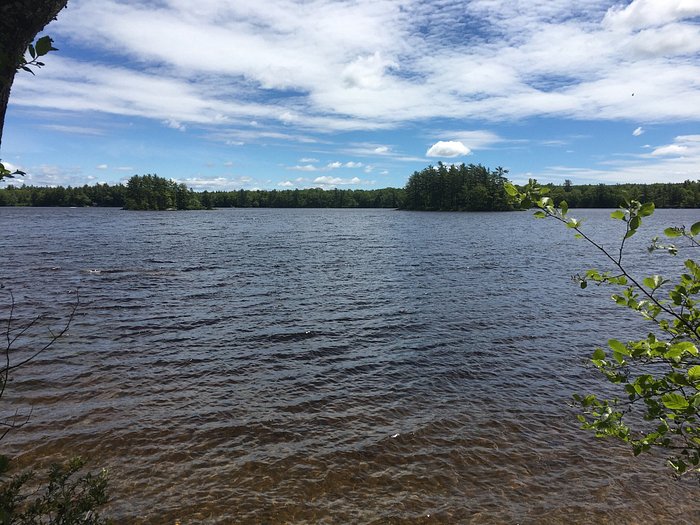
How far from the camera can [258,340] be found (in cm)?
1655

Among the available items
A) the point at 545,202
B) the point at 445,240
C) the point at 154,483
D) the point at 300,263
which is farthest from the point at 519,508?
the point at 445,240

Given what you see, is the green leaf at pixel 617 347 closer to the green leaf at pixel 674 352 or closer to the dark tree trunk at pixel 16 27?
the green leaf at pixel 674 352

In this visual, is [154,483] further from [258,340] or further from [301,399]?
[258,340]

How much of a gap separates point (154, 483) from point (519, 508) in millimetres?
6931

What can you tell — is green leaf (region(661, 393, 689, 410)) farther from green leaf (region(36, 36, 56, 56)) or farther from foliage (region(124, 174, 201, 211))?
foliage (region(124, 174, 201, 211))

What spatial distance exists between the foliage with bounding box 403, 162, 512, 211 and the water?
15052 centimetres

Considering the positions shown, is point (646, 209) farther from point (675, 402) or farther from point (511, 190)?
point (675, 402)

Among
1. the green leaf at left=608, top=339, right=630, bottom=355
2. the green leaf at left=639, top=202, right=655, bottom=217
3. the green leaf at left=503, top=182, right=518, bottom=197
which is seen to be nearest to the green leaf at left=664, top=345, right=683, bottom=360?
the green leaf at left=608, top=339, right=630, bottom=355

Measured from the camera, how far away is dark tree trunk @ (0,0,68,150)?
2576mm

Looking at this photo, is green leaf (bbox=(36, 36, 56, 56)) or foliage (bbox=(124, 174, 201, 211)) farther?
foliage (bbox=(124, 174, 201, 211))

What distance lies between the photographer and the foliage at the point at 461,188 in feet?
552

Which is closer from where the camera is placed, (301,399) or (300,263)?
(301,399)

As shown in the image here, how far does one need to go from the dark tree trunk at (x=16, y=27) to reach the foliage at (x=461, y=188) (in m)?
171

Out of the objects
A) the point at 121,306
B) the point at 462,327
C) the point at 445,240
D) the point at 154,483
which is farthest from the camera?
the point at 445,240
